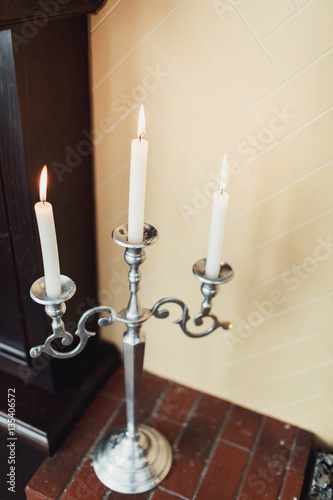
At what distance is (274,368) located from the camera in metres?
1.13

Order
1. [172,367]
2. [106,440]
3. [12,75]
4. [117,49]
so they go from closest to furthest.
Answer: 1. [12,75]
2. [117,49]
3. [106,440]
4. [172,367]

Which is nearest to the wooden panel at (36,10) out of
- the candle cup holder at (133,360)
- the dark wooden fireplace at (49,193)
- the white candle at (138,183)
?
the dark wooden fireplace at (49,193)

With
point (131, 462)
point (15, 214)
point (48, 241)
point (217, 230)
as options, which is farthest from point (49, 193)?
point (131, 462)

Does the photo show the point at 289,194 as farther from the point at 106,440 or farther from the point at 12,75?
the point at 106,440

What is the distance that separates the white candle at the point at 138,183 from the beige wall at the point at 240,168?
256 mm

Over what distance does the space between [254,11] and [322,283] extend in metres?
0.55

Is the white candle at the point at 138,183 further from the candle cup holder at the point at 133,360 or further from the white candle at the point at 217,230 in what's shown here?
the white candle at the point at 217,230

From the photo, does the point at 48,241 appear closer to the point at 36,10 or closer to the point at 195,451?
the point at 36,10

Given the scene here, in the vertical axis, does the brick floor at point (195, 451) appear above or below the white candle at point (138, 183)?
below

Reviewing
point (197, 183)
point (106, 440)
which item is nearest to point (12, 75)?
point (197, 183)

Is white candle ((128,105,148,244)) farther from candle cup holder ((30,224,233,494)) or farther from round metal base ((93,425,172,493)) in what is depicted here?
round metal base ((93,425,172,493))

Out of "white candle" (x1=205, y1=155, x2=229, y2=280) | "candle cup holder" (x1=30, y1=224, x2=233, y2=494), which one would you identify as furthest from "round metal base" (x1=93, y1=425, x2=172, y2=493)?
"white candle" (x1=205, y1=155, x2=229, y2=280)

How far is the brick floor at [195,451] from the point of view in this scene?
3.33 ft

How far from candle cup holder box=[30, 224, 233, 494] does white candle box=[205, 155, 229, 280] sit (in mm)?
20
